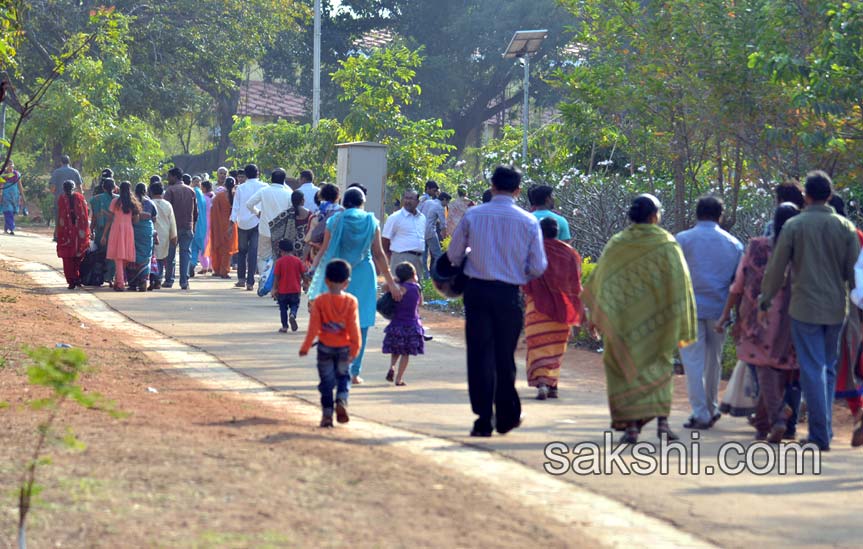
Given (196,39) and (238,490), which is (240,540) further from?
(196,39)

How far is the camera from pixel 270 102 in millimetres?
61875

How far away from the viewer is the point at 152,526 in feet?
20.7

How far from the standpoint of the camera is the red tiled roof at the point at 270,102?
58.9 metres

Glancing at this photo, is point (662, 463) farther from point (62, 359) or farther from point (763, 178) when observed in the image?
point (763, 178)

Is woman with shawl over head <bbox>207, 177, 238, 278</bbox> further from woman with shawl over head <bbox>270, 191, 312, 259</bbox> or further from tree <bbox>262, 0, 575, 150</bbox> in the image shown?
tree <bbox>262, 0, 575, 150</bbox>

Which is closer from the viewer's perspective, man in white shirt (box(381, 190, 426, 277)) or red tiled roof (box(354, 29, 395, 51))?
man in white shirt (box(381, 190, 426, 277))

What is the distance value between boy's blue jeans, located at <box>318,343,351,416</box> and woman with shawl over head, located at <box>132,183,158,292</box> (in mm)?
11146

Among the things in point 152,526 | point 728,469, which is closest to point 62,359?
point 152,526

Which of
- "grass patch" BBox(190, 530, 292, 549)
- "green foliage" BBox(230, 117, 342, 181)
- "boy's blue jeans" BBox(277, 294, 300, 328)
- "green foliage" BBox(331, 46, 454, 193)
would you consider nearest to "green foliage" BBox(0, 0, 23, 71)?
"boy's blue jeans" BBox(277, 294, 300, 328)

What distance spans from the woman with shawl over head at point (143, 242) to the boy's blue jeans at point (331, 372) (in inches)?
439

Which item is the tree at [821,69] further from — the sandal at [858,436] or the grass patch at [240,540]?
the grass patch at [240,540]

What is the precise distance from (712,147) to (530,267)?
10028 mm

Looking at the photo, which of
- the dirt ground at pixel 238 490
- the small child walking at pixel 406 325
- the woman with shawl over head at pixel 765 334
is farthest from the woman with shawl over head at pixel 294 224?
the woman with shawl over head at pixel 765 334

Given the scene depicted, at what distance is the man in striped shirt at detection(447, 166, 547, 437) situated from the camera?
352 inches
